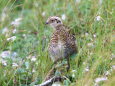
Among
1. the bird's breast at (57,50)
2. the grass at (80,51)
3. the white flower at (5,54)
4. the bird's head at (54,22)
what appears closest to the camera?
the grass at (80,51)

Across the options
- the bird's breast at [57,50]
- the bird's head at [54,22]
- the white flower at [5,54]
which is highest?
the bird's head at [54,22]

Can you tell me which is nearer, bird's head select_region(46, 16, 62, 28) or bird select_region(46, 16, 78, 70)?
bird select_region(46, 16, 78, 70)

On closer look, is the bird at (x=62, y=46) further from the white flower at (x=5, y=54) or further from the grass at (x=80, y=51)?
the white flower at (x=5, y=54)

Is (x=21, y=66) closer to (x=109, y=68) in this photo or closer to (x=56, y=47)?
(x=56, y=47)

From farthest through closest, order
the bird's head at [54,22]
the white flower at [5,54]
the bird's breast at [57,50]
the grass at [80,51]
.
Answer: the white flower at [5,54] < the bird's head at [54,22] < the bird's breast at [57,50] < the grass at [80,51]

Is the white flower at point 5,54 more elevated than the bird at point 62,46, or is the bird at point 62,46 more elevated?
the bird at point 62,46

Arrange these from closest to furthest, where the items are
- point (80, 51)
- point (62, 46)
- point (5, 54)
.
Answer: point (80, 51) < point (62, 46) < point (5, 54)

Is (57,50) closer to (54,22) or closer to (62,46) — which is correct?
(62,46)

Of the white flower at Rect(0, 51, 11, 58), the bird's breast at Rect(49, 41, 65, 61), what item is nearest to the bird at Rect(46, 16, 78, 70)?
the bird's breast at Rect(49, 41, 65, 61)

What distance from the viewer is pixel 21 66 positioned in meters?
6.44

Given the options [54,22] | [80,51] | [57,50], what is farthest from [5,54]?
[80,51]

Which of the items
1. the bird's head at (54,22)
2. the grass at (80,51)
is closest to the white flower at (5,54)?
the grass at (80,51)

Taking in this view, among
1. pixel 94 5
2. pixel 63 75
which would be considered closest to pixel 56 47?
pixel 63 75

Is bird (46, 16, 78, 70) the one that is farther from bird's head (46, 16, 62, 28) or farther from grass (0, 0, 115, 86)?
bird's head (46, 16, 62, 28)
